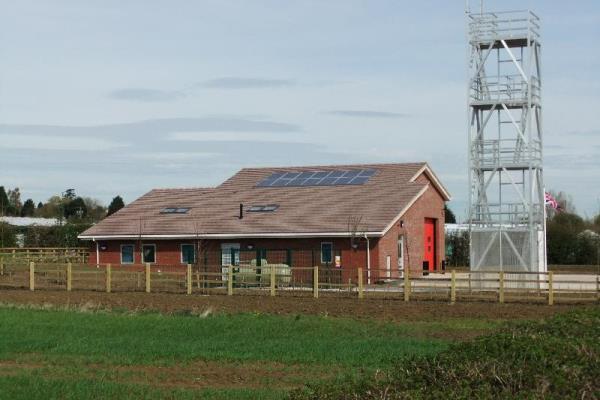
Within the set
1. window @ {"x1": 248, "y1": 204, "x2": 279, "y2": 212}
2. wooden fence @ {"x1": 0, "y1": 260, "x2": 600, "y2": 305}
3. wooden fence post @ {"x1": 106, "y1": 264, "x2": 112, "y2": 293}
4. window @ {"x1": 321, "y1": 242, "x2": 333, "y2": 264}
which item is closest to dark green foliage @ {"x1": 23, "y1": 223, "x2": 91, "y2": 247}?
window @ {"x1": 248, "y1": 204, "x2": 279, "y2": 212}

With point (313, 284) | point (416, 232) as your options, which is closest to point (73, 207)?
point (416, 232)

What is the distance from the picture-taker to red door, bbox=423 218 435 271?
5134 centimetres

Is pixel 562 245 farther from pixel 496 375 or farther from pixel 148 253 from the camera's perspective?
pixel 496 375

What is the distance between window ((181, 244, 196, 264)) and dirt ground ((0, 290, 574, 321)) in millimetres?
10441

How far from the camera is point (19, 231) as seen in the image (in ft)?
271

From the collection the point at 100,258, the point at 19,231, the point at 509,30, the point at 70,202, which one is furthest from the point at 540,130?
the point at 70,202

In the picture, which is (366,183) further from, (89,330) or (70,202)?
(70,202)

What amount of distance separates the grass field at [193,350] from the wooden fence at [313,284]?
6558 millimetres

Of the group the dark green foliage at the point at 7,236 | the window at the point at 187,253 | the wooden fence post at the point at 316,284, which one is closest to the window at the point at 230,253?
the window at the point at 187,253

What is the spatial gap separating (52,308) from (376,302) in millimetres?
10230

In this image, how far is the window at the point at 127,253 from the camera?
163 feet

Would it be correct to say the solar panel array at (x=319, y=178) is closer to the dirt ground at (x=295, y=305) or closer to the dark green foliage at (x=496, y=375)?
the dirt ground at (x=295, y=305)

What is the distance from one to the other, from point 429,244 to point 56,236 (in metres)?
33.3

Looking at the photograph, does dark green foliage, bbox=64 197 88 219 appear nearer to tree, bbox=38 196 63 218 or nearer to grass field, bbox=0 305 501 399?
tree, bbox=38 196 63 218
